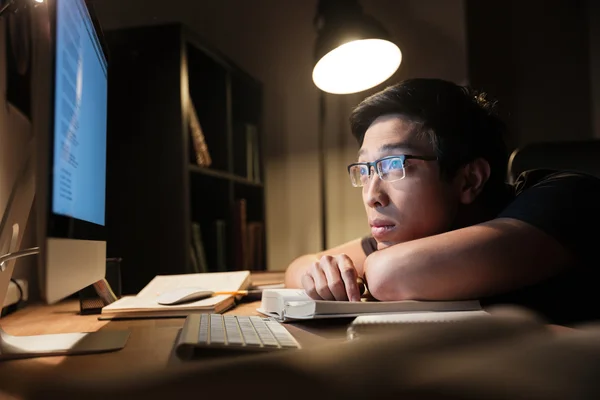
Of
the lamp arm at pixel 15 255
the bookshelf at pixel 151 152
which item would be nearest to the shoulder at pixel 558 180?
the lamp arm at pixel 15 255

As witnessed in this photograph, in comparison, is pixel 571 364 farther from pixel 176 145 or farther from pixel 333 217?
pixel 333 217

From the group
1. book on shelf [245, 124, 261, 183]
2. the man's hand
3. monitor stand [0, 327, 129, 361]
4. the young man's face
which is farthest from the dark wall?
monitor stand [0, 327, 129, 361]

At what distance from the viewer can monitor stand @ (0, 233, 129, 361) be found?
583 mm

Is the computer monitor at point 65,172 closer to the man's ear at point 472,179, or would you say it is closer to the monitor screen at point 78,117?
the monitor screen at point 78,117

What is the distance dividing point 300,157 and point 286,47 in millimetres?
554

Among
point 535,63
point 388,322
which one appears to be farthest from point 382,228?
point 535,63

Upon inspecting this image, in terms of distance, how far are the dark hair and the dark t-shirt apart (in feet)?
0.59

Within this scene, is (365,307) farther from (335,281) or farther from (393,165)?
(393,165)

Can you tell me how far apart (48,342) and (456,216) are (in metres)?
0.70

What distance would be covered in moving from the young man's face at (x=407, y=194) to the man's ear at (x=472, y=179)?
0.03 metres

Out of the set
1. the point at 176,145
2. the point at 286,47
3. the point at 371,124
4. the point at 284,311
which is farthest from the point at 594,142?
the point at 286,47

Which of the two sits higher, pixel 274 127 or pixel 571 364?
pixel 274 127

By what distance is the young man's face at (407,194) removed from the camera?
3.06ft

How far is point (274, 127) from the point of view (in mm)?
2709
